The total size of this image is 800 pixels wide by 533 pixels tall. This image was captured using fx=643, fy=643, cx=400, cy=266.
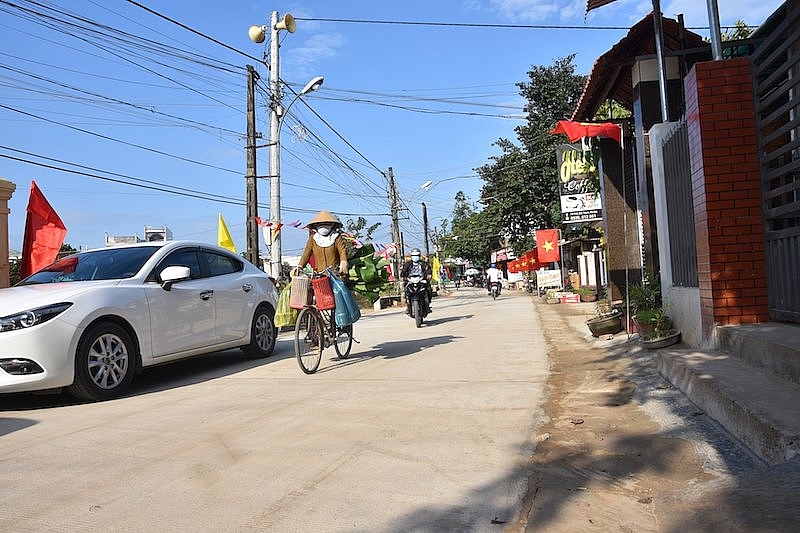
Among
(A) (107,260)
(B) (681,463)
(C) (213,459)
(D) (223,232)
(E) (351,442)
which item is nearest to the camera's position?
(B) (681,463)

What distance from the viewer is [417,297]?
13.6m

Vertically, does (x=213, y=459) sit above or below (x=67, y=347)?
below

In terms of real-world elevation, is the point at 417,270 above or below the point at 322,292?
above

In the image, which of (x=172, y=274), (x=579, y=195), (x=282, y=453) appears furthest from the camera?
(x=579, y=195)

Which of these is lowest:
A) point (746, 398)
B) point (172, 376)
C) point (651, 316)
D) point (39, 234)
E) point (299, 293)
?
point (172, 376)

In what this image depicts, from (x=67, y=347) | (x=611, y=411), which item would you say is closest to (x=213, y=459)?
(x=67, y=347)

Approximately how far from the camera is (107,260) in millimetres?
7031

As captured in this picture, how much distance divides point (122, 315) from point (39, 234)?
648 centimetres

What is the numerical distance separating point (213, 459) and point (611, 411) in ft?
9.48

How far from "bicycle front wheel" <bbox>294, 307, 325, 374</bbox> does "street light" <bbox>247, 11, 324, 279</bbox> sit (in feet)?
36.3

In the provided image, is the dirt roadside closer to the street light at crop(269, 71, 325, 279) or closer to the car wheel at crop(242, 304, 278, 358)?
the car wheel at crop(242, 304, 278, 358)

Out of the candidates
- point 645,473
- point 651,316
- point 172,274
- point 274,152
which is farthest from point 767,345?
point 274,152

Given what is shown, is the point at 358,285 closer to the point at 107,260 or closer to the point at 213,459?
the point at 107,260

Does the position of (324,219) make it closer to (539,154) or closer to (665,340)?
(665,340)
